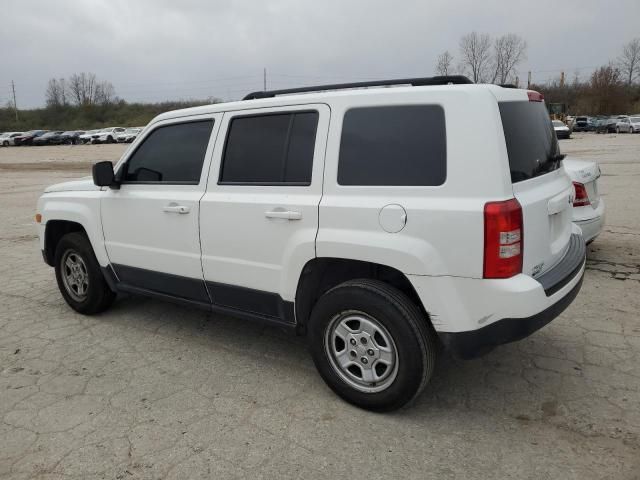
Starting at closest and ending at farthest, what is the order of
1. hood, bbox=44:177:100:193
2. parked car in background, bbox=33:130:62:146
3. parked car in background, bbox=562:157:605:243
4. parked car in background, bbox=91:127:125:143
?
hood, bbox=44:177:100:193 < parked car in background, bbox=562:157:605:243 < parked car in background, bbox=91:127:125:143 < parked car in background, bbox=33:130:62:146

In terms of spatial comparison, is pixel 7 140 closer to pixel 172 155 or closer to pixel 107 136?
pixel 107 136

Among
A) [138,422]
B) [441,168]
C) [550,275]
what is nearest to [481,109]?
[441,168]

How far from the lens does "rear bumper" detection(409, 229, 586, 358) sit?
274cm

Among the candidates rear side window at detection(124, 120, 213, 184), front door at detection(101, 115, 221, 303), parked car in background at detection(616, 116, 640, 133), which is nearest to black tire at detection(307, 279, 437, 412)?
front door at detection(101, 115, 221, 303)

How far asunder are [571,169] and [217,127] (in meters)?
3.75

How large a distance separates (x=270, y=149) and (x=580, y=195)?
3.60 metres

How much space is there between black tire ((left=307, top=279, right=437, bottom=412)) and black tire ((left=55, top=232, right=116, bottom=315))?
243 cm

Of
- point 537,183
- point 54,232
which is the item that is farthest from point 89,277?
point 537,183

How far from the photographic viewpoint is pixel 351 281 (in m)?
3.13

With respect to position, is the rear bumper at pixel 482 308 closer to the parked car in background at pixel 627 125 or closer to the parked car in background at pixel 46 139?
the parked car in background at pixel 627 125

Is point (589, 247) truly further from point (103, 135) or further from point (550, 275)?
point (103, 135)

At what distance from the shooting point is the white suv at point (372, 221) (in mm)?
2750

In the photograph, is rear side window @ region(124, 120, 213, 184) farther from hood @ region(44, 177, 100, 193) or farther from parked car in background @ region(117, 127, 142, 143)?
parked car in background @ region(117, 127, 142, 143)

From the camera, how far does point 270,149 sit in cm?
348
